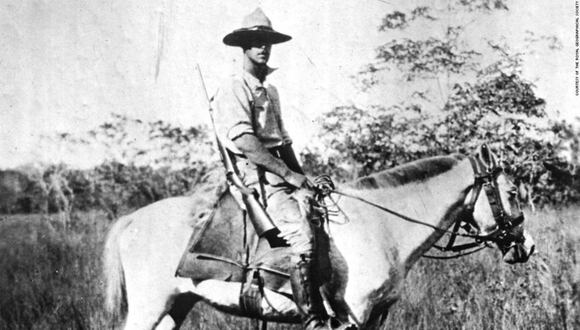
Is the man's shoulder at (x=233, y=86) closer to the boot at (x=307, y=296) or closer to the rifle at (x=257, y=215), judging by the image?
the rifle at (x=257, y=215)

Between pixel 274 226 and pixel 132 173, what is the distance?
33.5ft

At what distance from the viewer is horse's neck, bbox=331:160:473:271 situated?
385cm

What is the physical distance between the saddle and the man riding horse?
15 centimetres

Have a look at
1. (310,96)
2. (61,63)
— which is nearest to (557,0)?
(310,96)

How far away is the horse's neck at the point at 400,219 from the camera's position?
3850mm

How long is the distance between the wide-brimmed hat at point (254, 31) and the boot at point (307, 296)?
179cm

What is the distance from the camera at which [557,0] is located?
254 inches

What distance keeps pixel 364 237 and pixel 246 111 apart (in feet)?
4.33

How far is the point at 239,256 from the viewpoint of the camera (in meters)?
3.95

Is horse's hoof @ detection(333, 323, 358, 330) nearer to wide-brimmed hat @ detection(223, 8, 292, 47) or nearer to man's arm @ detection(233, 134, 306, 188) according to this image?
man's arm @ detection(233, 134, 306, 188)

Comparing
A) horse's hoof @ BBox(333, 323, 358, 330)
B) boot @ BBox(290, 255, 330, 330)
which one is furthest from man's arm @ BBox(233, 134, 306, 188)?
horse's hoof @ BBox(333, 323, 358, 330)

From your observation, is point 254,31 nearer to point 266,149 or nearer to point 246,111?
point 246,111

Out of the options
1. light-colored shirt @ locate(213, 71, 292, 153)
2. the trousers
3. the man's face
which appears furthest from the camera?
the man's face

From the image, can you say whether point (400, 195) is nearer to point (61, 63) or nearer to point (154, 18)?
point (154, 18)
